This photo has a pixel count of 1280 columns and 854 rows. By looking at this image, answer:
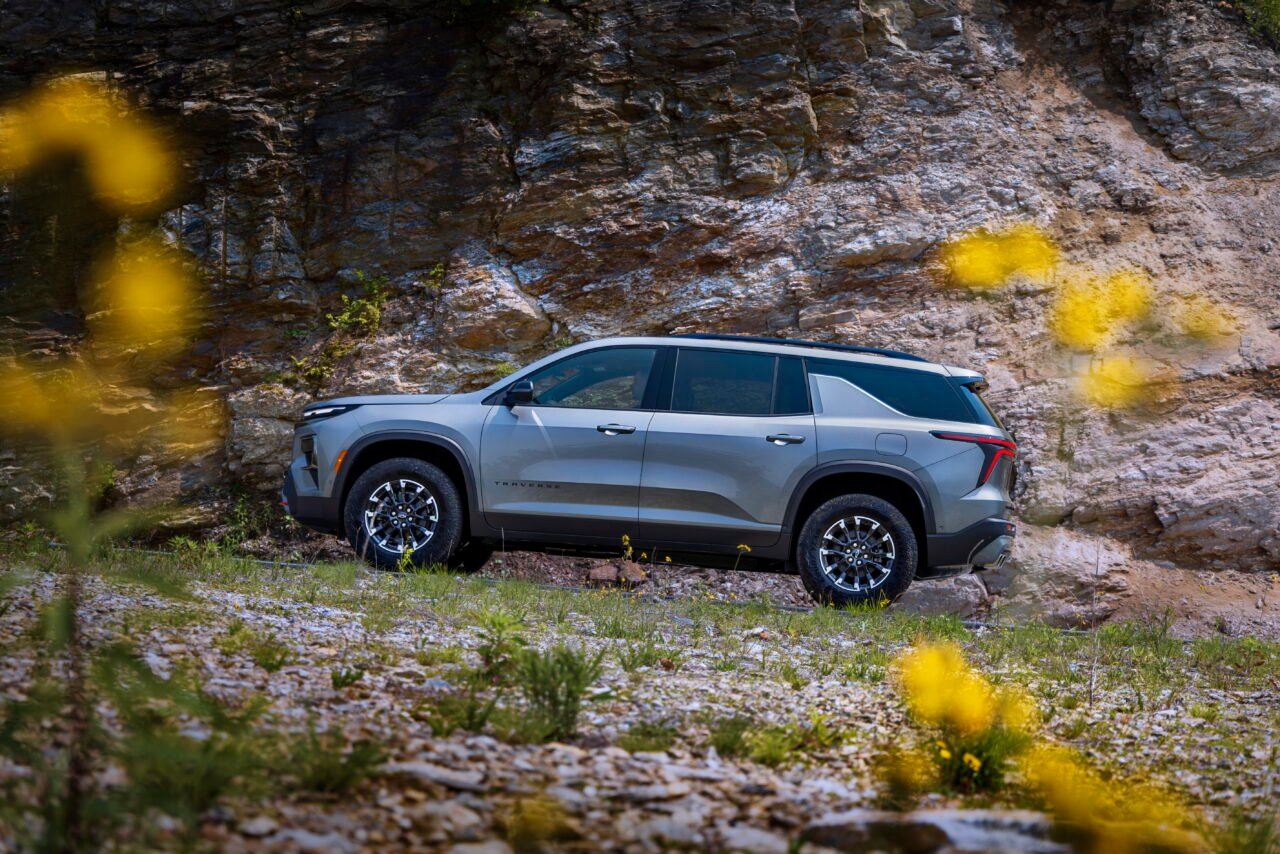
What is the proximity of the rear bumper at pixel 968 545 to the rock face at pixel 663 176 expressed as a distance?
161 inches

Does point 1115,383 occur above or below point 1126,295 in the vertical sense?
below

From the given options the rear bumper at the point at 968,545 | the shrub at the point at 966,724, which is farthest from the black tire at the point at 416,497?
the shrub at the point at 966,724

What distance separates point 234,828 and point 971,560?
5925mm

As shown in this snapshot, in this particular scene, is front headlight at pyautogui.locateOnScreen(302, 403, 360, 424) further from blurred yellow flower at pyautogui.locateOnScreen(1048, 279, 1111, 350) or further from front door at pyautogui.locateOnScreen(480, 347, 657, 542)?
blurred yellow flower at pyautogui.locateOnScreen(1048, 279, 1111, 350)

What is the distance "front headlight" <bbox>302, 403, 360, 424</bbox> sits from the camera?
8.02 meters

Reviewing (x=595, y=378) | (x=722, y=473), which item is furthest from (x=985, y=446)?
(x=595, y=378)

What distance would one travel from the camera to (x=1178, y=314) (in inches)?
451

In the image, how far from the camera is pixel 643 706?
3.86 m

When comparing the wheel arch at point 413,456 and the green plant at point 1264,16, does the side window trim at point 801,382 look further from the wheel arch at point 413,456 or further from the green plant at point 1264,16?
the green plant at point 1264,16

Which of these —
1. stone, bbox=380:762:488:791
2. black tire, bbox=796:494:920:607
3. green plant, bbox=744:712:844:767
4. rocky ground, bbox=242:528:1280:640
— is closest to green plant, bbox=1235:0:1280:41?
rocky ground, bbox=242:528:1280:640

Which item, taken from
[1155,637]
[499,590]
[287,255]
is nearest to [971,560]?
[1155,637]

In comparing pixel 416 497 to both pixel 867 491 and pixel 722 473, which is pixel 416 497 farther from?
pixel 867 491

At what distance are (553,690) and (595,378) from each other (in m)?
4.53

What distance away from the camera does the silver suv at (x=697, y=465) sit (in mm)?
7305
